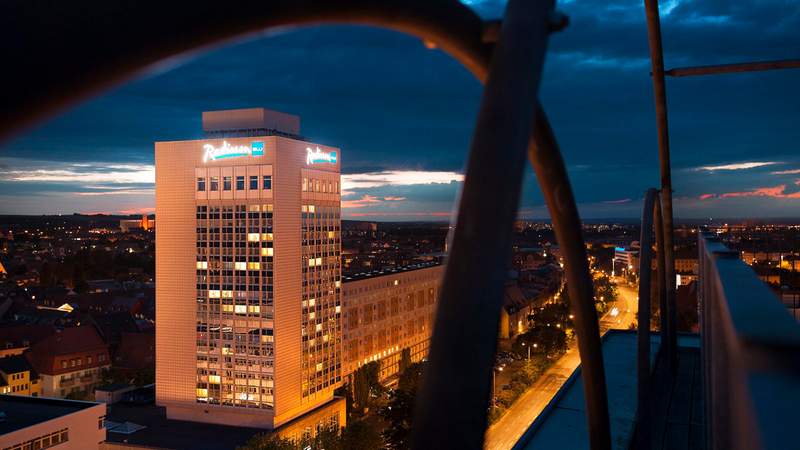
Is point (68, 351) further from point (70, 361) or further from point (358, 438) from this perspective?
point (358, 438)

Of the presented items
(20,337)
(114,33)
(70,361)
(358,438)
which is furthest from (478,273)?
(20,337)

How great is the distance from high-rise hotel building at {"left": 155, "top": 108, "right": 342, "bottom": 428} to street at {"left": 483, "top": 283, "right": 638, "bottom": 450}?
12.5m

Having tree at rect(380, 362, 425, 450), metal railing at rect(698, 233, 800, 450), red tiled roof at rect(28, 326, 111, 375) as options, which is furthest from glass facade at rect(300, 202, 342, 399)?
metal railing at rect(698, 233, 800, 450)

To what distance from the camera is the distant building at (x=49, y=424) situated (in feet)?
77.2

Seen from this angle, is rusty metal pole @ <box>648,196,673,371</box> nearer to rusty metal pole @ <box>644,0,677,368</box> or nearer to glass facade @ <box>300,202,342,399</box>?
rusty metal pole @ <box>644,0,677,368</box>

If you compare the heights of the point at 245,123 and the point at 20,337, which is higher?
the point at 245,123

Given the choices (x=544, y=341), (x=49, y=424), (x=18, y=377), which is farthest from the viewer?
(x=544, y=341)

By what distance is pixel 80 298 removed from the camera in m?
77.8

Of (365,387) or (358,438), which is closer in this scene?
(358,438)

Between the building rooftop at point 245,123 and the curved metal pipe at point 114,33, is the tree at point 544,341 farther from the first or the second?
the curved metal pipe at point 114,33

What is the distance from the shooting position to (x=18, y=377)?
1790 inches

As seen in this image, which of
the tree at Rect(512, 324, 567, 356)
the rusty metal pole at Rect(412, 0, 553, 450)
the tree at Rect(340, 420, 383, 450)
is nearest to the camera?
the rusty metal pole at Rect(412, 0, 553, 450)

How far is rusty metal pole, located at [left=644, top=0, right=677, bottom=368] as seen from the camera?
908 cm

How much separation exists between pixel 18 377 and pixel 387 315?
28.8 metres
